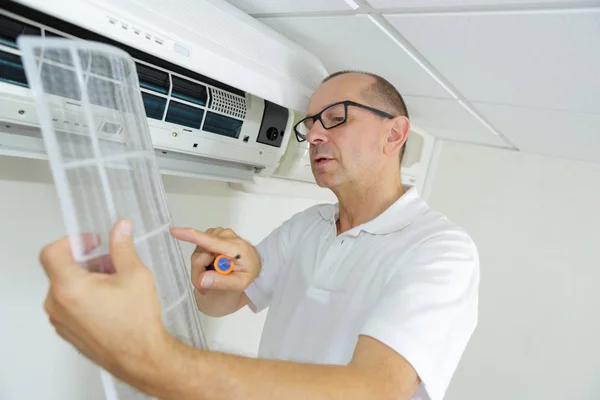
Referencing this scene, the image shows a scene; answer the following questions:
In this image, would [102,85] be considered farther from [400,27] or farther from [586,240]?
[586,240]

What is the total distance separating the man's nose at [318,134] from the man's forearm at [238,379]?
2.40ft

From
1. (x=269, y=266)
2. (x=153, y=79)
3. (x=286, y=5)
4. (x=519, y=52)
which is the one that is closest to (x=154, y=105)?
(x=153, y=79)

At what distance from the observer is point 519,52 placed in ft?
3.43

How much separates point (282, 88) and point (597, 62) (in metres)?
0.83

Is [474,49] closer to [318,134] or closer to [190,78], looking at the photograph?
[318,134]

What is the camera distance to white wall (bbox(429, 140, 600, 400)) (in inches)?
93.6

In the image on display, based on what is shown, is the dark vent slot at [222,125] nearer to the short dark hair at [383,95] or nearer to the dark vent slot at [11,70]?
the short dark hair at [383,95]

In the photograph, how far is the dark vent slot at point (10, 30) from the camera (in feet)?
2.73

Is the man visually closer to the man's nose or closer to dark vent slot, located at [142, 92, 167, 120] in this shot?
the man's nose

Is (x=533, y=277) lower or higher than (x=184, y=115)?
lower

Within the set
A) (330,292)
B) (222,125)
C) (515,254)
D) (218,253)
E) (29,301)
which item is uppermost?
(222,125)

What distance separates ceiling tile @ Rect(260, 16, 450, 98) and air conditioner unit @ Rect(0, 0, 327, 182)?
55mm

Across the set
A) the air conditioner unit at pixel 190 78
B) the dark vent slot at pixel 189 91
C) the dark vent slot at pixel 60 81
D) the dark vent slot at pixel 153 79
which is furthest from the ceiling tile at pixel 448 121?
the dark vent slot at pixel 60 81

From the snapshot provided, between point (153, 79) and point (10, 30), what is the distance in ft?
1.10
